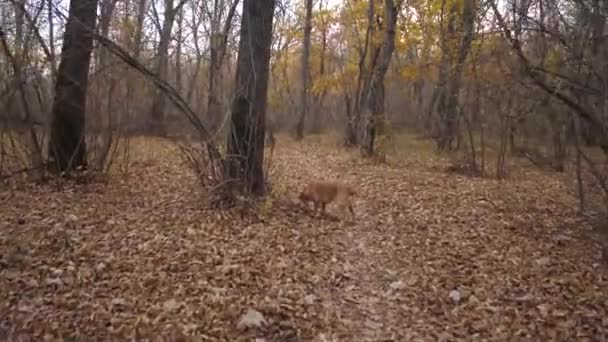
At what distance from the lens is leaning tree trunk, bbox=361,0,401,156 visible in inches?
527

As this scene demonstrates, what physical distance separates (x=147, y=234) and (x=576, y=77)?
5.44 metres

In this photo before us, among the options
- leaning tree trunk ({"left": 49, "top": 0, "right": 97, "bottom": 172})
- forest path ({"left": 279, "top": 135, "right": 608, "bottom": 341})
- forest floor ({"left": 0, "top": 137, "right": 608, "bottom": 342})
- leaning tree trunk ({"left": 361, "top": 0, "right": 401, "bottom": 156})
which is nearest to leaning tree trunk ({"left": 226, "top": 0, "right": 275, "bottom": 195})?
forest floor ({"left": 0, "top": 137, "right": 608, "bottom": 342})

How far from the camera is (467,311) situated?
4.36 metres

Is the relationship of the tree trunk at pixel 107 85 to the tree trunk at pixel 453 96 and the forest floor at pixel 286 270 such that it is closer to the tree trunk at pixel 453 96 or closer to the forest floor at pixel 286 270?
the forest floor at pixel 286 270

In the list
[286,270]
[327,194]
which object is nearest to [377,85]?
[327,194]

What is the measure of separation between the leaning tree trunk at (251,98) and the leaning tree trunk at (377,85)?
7045 millimetres

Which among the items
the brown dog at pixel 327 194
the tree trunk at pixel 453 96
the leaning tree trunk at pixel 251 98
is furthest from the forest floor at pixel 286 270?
the tree trunk at pixel 453 96

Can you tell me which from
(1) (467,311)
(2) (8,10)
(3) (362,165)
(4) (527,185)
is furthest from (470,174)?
(2) (8,10)

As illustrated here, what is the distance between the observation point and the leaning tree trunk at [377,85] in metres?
13.4

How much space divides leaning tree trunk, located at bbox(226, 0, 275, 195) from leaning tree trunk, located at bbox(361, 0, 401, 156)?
7045 mm

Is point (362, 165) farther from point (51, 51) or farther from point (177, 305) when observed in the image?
point (177, 305)

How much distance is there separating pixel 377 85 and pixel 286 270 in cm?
954

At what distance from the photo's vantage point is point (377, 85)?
44.5ft

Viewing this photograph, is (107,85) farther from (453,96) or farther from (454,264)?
(453,96)
